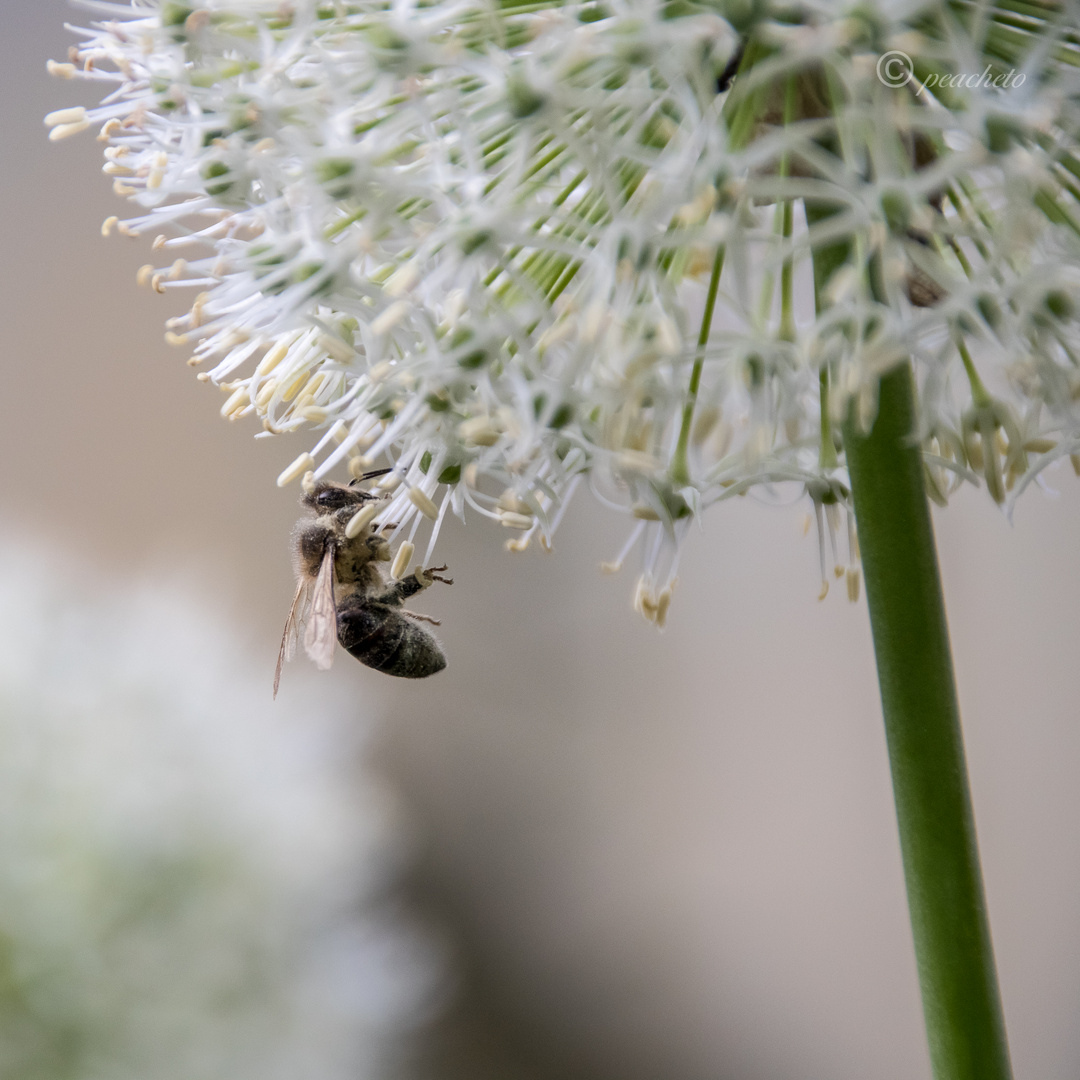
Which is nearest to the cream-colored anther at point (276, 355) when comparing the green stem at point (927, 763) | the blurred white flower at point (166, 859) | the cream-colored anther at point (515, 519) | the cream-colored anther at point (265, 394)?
the cream-colored anther at point (265, 394)

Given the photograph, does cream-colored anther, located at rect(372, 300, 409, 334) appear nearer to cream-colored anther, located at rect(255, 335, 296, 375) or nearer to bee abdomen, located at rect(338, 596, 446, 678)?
cream-colored anther, located at rect(255, 335, 296, 375)

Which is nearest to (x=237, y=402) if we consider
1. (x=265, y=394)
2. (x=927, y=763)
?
(x=265, y=394)

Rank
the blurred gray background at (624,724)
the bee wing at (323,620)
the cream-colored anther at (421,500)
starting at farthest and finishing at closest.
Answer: the blurred gray background at (624,724)
the bee wing at (323,620)
the cream-colored anther at (421,500)

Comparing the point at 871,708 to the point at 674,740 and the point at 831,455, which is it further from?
the point at 831,455

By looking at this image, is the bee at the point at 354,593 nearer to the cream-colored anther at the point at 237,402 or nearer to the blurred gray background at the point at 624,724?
the cream-colored anther at the point at 237,402

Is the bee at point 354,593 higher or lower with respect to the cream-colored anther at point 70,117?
lower

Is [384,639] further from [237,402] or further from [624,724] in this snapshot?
[624,724]
